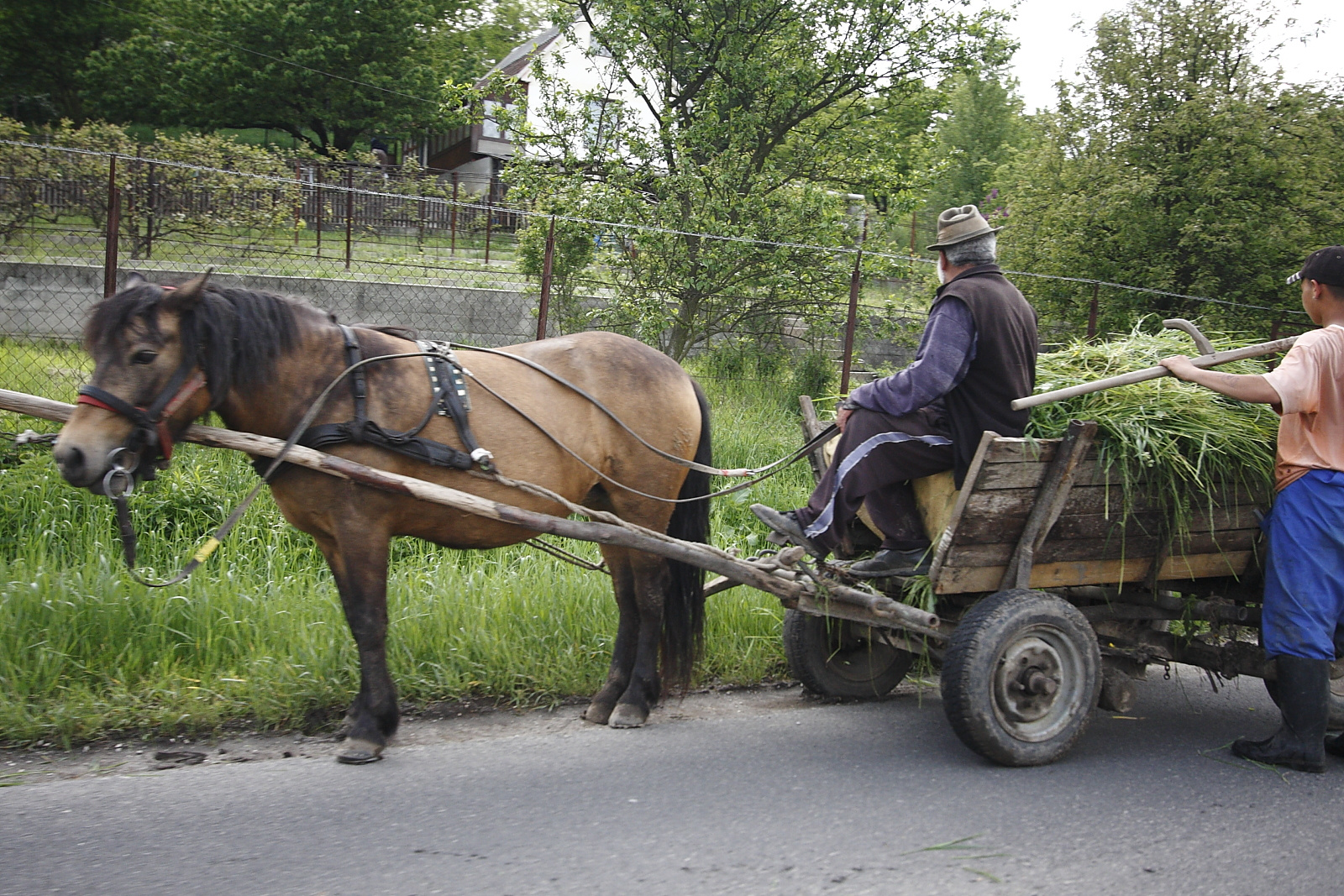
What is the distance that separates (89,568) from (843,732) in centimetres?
366

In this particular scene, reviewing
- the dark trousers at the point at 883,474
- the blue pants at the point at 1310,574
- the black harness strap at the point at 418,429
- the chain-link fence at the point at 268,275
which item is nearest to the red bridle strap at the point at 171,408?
the black harness strap at the point at 418,429

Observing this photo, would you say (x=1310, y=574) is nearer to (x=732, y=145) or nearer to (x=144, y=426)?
(x=144, y=426)

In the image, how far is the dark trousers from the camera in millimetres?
3979

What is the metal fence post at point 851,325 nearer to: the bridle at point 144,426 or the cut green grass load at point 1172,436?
the cut green grass load at point 1172,436

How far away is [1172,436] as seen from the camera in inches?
158

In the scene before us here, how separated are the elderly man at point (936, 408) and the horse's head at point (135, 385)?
89.9 inches

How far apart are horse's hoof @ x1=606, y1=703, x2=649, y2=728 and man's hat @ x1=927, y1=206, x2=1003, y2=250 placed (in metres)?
2.23

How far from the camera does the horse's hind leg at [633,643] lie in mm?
4375

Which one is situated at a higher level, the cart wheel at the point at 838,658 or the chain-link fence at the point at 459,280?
the chain-link fence at the point at 459,280

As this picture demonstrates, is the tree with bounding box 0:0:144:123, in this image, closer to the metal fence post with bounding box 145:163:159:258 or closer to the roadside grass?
the metal fence post with bounding box 145:163:159:258

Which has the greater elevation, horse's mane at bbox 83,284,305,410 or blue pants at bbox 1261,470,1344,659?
horse's mane at bbox 83,284,305,410

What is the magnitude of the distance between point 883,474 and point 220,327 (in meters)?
2.49

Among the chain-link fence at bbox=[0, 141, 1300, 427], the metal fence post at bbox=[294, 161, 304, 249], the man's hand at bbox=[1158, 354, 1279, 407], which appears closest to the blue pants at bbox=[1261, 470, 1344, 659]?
the man's hand at bbox=[1158, 354, 1279, 407]

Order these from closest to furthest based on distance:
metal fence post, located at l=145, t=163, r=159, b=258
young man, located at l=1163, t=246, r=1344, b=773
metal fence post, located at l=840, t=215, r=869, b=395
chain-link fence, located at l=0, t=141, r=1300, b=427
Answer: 1. young man, located at l=1163, t=246, r=1344, b=773
2. metal fence post, located at l=840, t=215, r=869, b=395
3. chain-link fence, located at l=0, t=141, r=1300, b=427
4. metal fence post, located at l=145, t=163, r=159, b=258
